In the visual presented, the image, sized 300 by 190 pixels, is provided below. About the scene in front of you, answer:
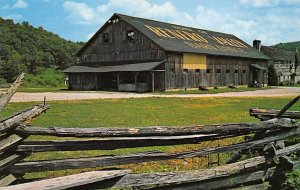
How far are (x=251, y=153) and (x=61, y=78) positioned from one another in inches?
3224

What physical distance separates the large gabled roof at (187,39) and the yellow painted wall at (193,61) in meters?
0.67

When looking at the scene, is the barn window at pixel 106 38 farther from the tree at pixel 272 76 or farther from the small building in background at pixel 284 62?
the small building in background at pixel 284 62

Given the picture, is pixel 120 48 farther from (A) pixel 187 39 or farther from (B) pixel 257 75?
(B) pixel 257 75

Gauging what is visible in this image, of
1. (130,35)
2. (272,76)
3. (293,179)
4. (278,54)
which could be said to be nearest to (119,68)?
(130,35)

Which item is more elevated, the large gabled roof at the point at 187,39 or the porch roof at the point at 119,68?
the large gabled roof at the point at 187,39

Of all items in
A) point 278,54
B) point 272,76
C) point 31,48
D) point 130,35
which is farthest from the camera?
point 31,48

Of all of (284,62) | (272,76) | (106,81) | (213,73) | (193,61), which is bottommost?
(106,81)

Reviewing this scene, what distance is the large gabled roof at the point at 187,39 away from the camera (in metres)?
49.1

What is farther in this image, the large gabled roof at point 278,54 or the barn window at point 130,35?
the large gabled roof at point 278,54

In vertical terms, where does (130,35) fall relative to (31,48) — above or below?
below

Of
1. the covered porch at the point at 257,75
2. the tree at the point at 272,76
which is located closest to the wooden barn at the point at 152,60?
the covered porch at the point at 257,75

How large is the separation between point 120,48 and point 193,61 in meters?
9.92

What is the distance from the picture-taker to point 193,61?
50.0 m

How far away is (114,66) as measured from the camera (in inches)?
1998
